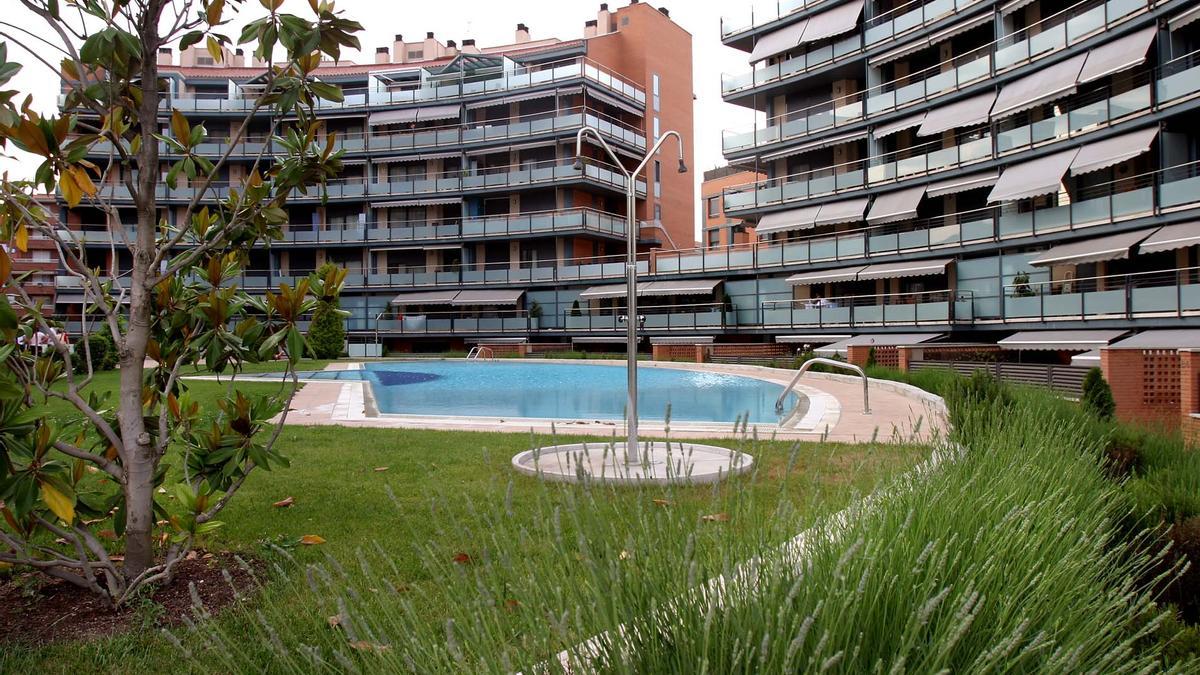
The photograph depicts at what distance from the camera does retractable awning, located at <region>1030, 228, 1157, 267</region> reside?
22703 mm

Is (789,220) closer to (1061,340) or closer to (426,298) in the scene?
(1061,340)

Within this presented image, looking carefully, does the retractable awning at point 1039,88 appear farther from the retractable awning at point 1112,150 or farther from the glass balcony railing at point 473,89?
the glass balcony railing at point 473,89

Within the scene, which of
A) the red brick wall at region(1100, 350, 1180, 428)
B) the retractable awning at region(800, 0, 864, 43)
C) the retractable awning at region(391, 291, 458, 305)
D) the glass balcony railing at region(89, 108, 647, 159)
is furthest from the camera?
the retractable awning at region(391, 291, 458, 305)

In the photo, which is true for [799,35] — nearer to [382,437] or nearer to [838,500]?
[382,437]

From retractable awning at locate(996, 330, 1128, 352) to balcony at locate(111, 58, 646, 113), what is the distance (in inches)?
1055

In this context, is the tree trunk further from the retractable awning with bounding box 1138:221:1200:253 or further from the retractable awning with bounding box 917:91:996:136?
the retractable awning with bounding box 917:91:996:136

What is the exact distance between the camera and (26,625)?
3.54m

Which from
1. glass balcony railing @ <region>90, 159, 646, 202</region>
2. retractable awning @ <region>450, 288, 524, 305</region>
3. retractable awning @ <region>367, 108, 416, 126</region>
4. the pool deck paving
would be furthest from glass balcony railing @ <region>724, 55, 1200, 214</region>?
retractable awning @ <region>367, 108, 416, 126</region>

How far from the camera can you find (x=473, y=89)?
46.4 meters

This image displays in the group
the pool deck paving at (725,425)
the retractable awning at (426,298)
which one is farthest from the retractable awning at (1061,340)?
the retractable awning at (426,298)

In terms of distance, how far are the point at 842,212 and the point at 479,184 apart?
21.0 m

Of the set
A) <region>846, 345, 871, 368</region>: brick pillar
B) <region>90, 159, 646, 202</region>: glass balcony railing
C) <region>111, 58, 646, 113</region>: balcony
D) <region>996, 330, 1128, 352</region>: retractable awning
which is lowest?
<region>846, 345, 871, 368</region>: brick pillar

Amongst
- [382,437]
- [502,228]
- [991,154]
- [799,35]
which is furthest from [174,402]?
[502,228]

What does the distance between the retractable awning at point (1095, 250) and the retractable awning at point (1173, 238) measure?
0.53 meters
